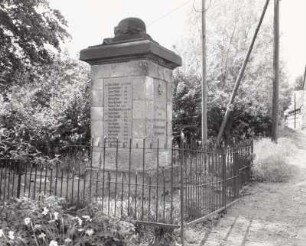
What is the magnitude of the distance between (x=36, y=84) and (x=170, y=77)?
7.27m

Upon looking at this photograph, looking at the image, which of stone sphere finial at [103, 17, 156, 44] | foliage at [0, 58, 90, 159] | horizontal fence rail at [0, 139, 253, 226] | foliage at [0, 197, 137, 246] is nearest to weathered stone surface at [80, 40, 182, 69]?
stone sphere finial at [103, 17, 156, 44]

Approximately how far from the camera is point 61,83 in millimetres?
13875

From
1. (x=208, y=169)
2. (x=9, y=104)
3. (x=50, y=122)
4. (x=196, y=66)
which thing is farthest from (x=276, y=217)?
(x=196, y=66)

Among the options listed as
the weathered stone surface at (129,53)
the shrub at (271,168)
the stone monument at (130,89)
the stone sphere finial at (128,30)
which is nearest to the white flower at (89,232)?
the stone monument at (130,89)

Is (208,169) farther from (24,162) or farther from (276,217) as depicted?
(24,162)

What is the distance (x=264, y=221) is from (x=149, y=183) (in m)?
1.86

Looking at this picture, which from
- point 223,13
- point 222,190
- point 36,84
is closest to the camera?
point 222,190

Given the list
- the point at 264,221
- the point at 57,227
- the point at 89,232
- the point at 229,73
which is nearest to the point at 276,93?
the point at 229,73

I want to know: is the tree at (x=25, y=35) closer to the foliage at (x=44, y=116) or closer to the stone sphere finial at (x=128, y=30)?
the foliage at (x=44, y=116)

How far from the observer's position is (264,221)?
223 inches

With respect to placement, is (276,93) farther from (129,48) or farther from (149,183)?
(149,183)

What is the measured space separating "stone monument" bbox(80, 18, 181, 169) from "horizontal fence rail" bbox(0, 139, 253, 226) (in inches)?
8.9

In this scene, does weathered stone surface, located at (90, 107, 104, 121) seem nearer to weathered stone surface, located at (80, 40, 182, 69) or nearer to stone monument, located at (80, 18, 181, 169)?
stone monument, located at (80, 18, 181, 169)

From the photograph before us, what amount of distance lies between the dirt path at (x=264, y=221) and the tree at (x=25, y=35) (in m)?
7.65
